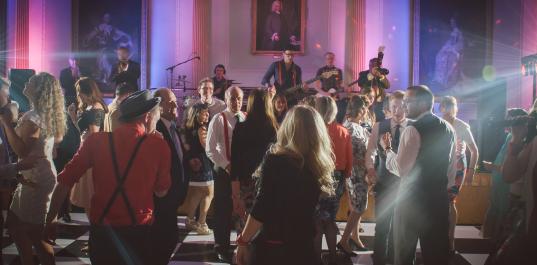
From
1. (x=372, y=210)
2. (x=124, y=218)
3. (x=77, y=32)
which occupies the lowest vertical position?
(x=372, y=210)

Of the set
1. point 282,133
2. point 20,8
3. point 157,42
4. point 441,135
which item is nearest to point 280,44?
point 157,42

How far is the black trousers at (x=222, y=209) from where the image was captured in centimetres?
478

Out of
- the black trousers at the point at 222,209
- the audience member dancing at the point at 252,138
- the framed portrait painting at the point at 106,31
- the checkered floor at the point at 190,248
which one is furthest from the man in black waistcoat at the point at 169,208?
the framed portrait painting at the point at 106,31

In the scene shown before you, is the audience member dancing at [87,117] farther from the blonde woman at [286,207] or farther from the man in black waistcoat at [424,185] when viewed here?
the man in black waistcoat at [424,185]

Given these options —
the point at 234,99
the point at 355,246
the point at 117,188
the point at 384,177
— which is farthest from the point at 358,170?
the point at 117,188

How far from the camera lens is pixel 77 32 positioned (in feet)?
38.1

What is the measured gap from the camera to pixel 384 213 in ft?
14.3

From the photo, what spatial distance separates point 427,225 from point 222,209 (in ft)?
6.51

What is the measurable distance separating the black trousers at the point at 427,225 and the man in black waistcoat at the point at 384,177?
32.1 inches

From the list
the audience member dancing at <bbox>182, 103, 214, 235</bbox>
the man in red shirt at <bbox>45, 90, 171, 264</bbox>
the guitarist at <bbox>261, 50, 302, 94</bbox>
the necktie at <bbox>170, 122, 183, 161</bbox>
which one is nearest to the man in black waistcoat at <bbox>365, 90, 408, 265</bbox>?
the necktie at <bbox>170, 122, 183, 161</bbox>

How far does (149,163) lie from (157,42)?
30.5ft

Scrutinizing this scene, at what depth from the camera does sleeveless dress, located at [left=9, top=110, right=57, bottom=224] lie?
11.1 ft

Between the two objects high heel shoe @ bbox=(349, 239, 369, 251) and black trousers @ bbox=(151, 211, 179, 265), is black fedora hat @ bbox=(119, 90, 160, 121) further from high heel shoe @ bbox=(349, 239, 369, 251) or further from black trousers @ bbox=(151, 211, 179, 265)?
high heel shoe @ bbox=(349, 239, 369, 251)

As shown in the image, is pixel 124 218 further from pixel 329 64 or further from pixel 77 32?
pixel 77 32
